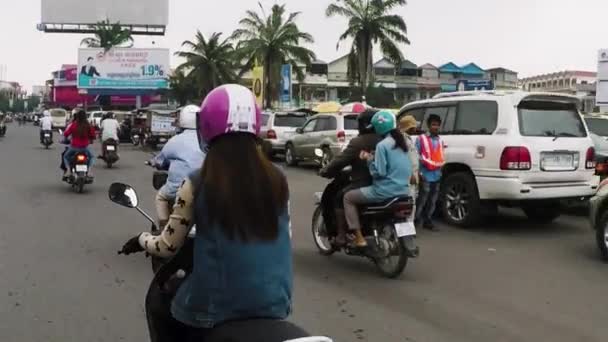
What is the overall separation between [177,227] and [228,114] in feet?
1.47

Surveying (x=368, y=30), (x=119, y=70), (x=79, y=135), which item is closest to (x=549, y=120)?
(x=79, y=135)

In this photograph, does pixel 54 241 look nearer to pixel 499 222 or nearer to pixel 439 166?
pixel 439 166

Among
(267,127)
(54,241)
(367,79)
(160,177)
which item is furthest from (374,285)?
(367,79)

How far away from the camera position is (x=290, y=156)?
22.1 meters

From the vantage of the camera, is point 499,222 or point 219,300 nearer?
point 219,300

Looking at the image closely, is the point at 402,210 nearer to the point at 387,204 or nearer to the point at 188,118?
the point at 387,204

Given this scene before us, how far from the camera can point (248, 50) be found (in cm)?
4891

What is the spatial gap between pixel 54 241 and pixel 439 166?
5.04m

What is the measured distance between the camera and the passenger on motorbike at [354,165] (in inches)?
293

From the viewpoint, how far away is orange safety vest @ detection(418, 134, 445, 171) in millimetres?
9945

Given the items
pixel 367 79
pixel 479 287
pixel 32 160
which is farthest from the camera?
pixel 367 79

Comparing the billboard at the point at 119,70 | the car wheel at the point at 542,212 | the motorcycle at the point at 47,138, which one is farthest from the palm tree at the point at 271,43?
the car wheel at the point at 542,212

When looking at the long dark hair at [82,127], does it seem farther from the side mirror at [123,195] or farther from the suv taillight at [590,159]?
the side mirror at [123,195]

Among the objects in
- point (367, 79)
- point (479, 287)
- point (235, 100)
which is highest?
point (367, 79)
